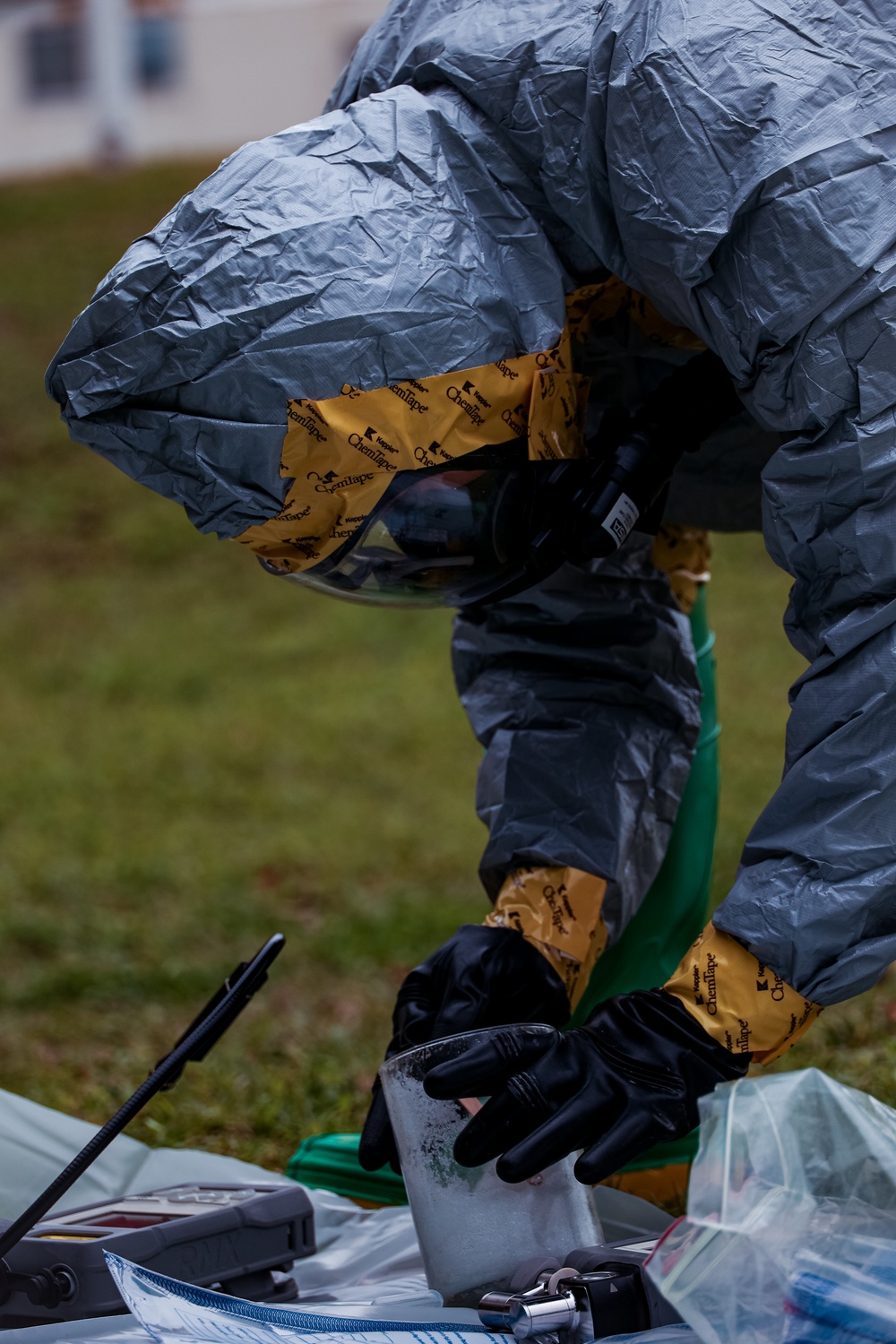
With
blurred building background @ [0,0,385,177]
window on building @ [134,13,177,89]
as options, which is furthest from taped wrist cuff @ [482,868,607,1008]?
window on building @ [134,13,177,89]

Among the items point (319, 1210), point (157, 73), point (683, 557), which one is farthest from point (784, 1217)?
point (157, 73)

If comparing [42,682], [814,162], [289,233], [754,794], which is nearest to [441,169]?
[289,233]

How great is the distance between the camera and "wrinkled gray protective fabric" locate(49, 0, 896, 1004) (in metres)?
1.34

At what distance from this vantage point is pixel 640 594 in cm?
205

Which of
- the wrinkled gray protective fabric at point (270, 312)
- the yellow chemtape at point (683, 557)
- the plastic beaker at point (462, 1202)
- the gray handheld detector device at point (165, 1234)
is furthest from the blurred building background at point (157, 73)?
the plastic beaker at point (462, 1202)

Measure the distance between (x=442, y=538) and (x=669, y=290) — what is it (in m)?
0.34

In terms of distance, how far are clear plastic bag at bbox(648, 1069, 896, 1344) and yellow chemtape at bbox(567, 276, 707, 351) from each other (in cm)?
87

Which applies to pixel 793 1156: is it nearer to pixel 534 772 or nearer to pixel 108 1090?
pixel 534 772

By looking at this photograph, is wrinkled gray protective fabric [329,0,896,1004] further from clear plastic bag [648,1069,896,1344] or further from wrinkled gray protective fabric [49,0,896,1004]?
clear plastic bag [648,1069,896,1344]

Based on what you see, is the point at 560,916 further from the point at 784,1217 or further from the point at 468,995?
the point at 784,1217

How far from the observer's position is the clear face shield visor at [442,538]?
1.48 meters

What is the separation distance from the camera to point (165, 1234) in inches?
63.9

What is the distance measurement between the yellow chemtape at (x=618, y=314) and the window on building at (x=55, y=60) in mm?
11125

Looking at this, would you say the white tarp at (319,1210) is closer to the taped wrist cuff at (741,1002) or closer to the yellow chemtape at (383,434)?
the taped wrist cuff at (741,1002)
